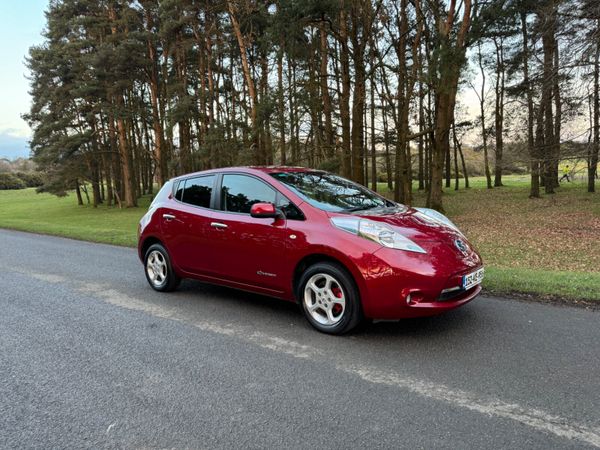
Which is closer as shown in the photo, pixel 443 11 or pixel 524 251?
pixel 524 251

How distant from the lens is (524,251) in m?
11.2

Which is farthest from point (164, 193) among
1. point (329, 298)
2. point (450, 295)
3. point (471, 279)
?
point (471, 279)

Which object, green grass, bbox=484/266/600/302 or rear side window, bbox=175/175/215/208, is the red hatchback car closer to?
rear side window, bbox=175/175/215/208

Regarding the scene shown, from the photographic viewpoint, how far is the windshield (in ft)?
15.7

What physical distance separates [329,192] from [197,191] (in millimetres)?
1898

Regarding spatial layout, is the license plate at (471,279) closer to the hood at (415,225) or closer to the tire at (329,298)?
A: the hood at (415,225)

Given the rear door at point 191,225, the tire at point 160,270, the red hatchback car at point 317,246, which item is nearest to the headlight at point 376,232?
the red hatchback car at point 317,246

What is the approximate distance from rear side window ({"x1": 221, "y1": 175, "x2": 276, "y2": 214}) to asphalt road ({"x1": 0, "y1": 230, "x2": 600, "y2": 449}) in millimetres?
1308

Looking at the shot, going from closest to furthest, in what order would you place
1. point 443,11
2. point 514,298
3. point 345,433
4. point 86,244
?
point 345,433 < point 514,298 < point 86,244 < point 443,11

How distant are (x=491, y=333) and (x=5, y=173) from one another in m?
100

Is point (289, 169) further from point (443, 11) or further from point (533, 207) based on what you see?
point (533, 207)

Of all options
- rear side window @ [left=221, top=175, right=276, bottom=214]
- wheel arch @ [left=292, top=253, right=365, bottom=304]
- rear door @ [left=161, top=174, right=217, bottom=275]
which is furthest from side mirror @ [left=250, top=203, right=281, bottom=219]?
rear door @ [left=161, top=174, right=217, bottom=275]

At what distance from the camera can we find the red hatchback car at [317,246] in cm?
399

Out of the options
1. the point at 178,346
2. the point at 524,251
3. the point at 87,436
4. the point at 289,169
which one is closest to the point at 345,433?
the point at 87,436
